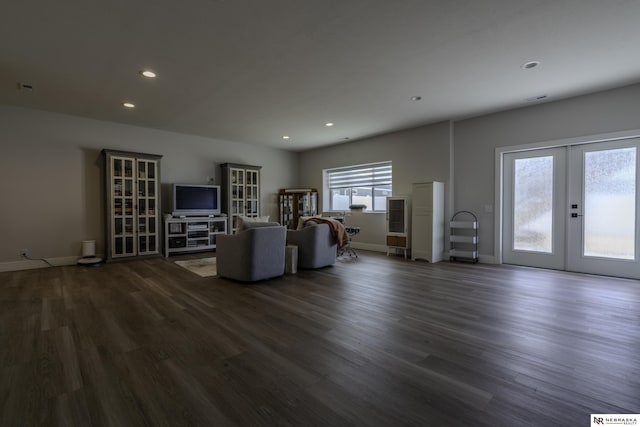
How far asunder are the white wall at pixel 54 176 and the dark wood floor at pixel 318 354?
180 cm

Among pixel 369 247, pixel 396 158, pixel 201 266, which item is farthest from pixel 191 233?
pixel 396 158

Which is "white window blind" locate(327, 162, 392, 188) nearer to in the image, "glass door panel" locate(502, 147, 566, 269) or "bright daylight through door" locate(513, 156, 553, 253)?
"glass door panel" locate(502, 147, 566, 269)

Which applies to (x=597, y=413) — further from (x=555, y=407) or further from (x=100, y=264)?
(x=100, y=264)

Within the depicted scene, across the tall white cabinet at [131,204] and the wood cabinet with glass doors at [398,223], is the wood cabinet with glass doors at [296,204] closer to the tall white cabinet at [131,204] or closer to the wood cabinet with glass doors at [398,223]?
the wood cabinet with glass doors at [398,223]

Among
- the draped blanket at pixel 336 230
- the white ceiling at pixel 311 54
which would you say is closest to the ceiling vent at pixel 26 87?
the white ceiling at pixel 311 54

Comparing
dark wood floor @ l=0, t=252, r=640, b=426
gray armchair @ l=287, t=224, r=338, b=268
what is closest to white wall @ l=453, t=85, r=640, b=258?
dark wood floor @ l=0, t=252, r=640, b=426

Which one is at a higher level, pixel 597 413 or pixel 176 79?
pixel 176 79

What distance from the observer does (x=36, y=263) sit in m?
5.22

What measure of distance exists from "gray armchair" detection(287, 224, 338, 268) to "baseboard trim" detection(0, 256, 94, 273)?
413cm

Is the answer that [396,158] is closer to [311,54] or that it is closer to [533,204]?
[533,204]

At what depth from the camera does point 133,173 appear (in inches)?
233

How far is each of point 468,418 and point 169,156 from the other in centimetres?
707

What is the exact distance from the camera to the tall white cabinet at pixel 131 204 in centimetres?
565

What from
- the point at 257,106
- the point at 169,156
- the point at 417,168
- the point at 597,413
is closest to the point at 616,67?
the point at 417,168
